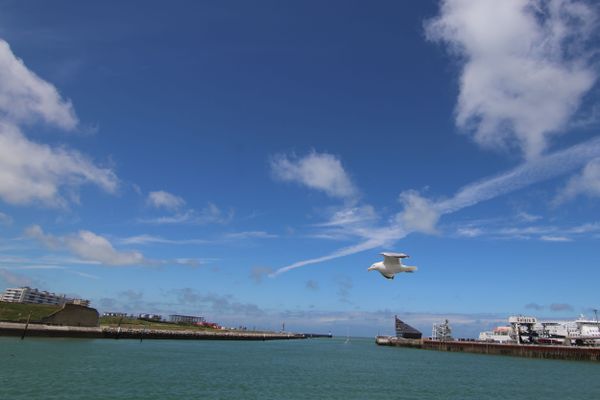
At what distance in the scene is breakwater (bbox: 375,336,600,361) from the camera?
3260 inches

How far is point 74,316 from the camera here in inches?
3506

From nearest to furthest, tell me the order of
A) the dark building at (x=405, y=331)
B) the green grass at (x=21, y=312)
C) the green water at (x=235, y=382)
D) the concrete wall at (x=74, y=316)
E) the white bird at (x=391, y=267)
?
the white bird at (x=391, y=267) → the green water at (x=235, y=382) → the concrete wall at (x=74, y=316) → the green grass at (x=21, y=312) → the dark building at (x=405, y=331)

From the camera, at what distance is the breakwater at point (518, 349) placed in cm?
8281

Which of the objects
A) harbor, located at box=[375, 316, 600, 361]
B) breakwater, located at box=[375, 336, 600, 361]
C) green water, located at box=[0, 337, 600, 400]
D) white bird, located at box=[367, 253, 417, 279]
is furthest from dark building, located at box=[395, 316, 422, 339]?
white bird, located at box=[367, 253, 417, 279]

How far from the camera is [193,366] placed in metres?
50.4

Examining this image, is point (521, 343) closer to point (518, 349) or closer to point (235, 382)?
point (518, 349)

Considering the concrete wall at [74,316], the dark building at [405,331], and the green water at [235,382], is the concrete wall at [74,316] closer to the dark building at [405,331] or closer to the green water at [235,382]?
the green water at [235,382]

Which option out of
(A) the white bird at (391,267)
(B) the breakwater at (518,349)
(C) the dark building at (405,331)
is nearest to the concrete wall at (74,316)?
(A) the white bird at (391,267)

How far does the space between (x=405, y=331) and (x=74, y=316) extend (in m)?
113

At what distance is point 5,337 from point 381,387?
66.1 meters

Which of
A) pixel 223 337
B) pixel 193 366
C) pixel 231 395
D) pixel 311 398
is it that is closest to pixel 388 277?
pixel 311 398

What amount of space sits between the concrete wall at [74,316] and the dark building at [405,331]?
107414 millimetres

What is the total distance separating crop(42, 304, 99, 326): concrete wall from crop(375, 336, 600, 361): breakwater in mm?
88935

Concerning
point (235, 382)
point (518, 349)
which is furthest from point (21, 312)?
point (518, 349)
